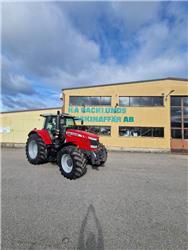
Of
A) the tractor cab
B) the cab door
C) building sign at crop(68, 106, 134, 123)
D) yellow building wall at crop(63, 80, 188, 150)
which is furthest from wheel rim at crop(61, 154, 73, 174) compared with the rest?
the cab door

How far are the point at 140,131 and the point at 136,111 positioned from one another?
1970 millimetres

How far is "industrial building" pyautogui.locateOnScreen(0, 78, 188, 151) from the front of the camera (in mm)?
16188

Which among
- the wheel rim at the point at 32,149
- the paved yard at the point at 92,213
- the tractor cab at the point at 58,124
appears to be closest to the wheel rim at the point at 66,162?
the paved yard at the point at 92,213

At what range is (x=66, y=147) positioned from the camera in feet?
22.3

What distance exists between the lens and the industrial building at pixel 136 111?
53.1 feet

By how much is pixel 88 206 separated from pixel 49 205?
3.10 feet

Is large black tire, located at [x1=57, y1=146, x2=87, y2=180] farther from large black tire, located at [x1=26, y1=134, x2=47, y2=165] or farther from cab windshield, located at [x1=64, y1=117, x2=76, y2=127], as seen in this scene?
cab windshield, located at [x1=64, y1=117, x2=76, y2=127]

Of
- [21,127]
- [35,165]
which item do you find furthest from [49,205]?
[21,127]

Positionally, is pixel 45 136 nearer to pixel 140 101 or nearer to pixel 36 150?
pixel 36 150

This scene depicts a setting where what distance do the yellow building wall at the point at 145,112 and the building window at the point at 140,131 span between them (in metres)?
0.30

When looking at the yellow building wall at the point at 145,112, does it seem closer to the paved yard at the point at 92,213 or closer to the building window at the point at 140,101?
the building window at the point at 140,101

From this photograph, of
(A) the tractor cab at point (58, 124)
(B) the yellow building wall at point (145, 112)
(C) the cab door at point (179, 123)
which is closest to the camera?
(A) the tractor cab at point (58, 124)

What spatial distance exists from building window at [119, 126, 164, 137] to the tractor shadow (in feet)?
43.3

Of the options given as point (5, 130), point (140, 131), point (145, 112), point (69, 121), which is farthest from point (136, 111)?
point (5, 130)
